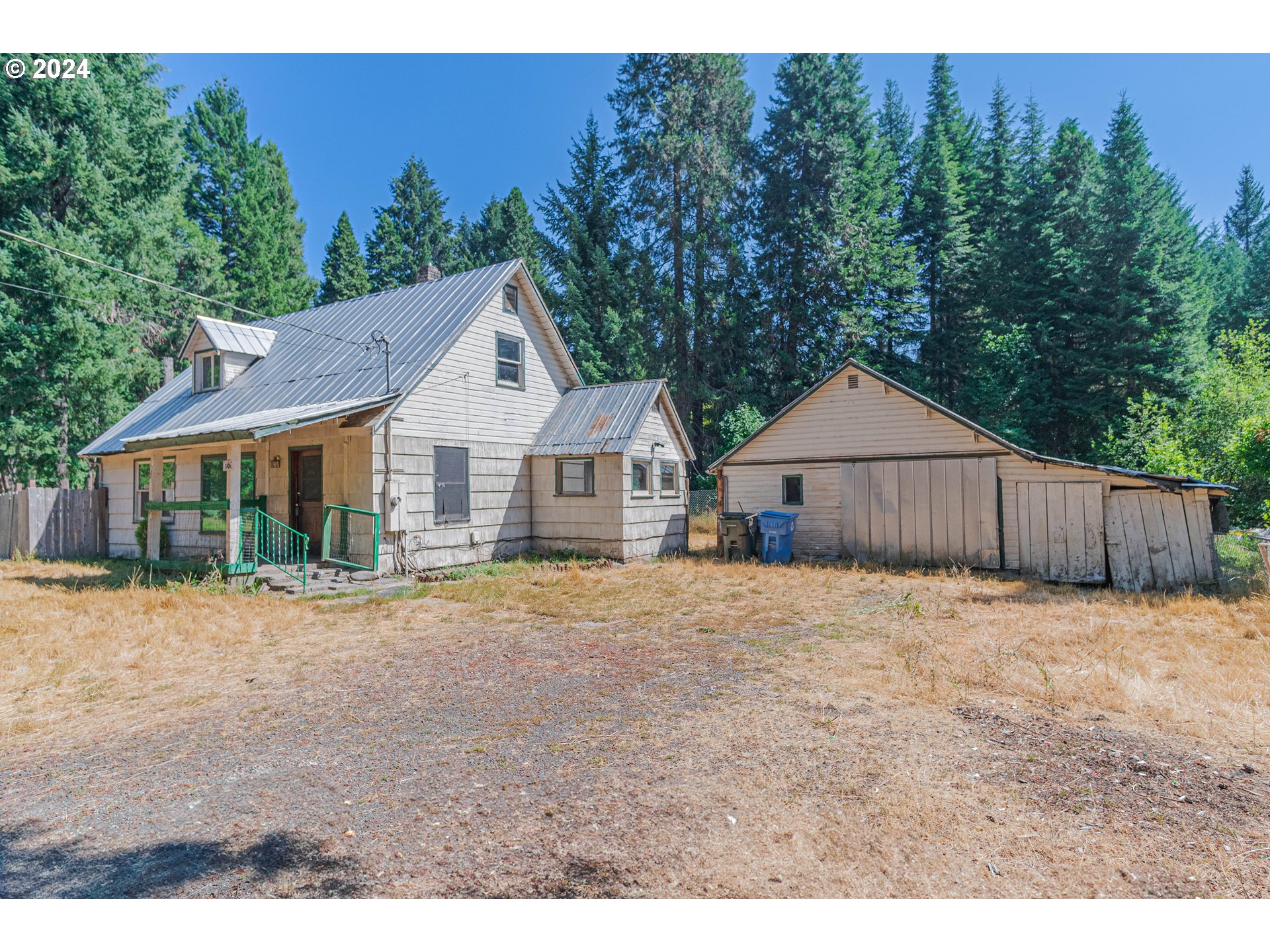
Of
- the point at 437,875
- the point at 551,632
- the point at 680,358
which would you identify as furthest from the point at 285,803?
the point at 680,358

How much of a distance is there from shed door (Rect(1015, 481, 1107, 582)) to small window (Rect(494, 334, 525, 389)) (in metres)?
11.7

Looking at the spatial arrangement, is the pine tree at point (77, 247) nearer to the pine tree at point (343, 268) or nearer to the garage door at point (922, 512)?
the pine tree at point (343, 268)

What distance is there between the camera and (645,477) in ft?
56.3

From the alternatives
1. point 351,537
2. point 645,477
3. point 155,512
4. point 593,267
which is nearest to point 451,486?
point 351,537

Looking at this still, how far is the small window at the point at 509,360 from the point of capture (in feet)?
53.5

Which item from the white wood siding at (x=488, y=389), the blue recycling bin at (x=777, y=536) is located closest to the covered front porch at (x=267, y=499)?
the white wood siding at (x=488, y=389)

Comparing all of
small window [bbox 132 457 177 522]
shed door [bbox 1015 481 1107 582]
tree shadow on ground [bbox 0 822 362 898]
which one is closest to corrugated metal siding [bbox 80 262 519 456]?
small window [bbox 132 457 177 522]

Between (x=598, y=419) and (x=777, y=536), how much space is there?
17.5 ft

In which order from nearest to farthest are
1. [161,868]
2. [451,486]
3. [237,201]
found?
[161,868], [451,486], [237,201]

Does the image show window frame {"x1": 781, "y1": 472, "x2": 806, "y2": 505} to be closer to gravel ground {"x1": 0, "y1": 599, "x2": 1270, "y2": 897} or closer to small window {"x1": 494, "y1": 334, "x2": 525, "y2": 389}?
small window {"x1": 494, "y1": 334, "x2": 525, "y2": 389}

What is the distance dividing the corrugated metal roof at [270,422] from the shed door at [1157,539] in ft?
46.9

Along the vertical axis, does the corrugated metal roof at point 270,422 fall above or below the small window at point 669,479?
above

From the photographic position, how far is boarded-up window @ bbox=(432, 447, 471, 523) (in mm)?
14445

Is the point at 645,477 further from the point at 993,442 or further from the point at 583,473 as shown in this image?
the point at 993,442
